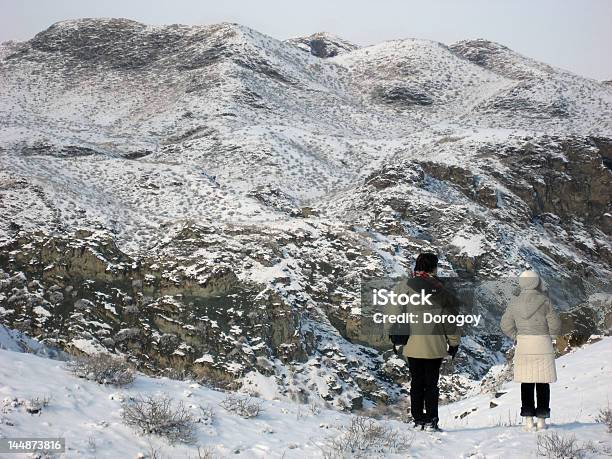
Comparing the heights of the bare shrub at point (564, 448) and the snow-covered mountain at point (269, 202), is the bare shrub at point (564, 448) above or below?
below

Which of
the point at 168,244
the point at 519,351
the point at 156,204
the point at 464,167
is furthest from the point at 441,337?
the point at 464,167

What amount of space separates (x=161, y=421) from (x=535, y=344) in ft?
15.1

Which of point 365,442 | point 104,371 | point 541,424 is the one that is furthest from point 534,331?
point 104,371

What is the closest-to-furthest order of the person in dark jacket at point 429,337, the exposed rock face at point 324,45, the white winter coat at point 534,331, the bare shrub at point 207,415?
the bare shrub at point 207,415, the person in dark jacket at point 429,337, the white winter coat at point 534,331, the exposed rock face at point 324,45

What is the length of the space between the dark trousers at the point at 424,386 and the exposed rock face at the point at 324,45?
118437 millimetres

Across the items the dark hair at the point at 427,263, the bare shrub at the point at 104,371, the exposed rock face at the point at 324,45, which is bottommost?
the bare shrub at the point at 104,371

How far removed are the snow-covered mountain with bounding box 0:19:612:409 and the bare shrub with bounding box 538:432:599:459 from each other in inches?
301

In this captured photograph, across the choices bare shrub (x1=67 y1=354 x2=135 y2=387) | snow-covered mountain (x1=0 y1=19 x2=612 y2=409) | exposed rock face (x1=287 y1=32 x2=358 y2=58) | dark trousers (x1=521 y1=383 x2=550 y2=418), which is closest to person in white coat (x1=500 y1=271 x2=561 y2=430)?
dark trousers (x1=521 y1=383 x2=550 y2=418)

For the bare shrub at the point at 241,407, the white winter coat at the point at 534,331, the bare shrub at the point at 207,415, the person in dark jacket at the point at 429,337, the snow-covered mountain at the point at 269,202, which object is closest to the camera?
the bare shrub at the point at 207,415

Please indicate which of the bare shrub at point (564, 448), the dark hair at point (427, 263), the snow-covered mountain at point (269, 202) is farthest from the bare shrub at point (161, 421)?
the snow-covered mountain at point (269, 202)

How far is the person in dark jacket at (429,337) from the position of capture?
6406 mm

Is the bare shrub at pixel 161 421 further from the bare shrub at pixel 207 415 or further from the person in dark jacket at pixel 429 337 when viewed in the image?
the person in dark jacket at pixel 429 337

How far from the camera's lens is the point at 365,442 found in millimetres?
5797

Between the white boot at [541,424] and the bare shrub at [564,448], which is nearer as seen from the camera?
the bare shrub at [564,448]
